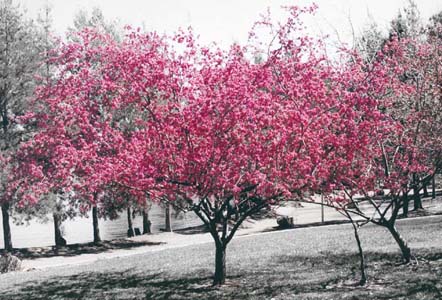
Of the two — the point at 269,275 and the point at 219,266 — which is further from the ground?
the point at 219,266

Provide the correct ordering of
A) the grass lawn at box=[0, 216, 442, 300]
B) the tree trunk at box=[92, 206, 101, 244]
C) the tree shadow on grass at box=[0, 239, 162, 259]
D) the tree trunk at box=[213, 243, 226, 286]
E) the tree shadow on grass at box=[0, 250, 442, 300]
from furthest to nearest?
the tree trunk at box=[92, 206, 101, 244]
the tree shadow on grass at box=[0, 239, 162, 259]
the tree trunk at box=[213, 243, 226, 286]
the grass lawn at box=[0, 216, 442, 300]
the tree shadow on grass at box=[0, 250, 442, 300]

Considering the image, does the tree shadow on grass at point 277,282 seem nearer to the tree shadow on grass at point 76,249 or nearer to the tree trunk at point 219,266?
the tree trunk at point 219,266

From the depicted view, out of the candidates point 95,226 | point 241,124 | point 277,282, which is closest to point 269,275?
point 277,282

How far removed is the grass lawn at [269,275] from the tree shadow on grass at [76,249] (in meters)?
9.00

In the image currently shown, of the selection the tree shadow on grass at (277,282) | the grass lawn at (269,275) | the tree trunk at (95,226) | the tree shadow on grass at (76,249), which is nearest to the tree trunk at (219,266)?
the tree shadow on grass at (277,282)

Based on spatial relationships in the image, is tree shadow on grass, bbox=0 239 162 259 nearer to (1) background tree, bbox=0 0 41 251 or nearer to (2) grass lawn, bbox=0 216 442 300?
(1) background tree, bbox=0 0 41 251

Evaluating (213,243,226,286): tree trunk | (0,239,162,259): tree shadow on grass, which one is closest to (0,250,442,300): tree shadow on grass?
(213,243,226,286): tree trunk

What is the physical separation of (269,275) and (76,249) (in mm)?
20605

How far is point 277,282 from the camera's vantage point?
13320 mm

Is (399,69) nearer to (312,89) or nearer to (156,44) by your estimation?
(312,89)

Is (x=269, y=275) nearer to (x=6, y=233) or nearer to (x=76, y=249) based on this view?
(x=76, y=249)

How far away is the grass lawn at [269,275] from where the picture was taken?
38.1 ft

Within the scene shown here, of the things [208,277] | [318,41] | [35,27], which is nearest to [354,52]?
[318,41]

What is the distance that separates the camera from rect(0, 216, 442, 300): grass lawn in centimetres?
1160
